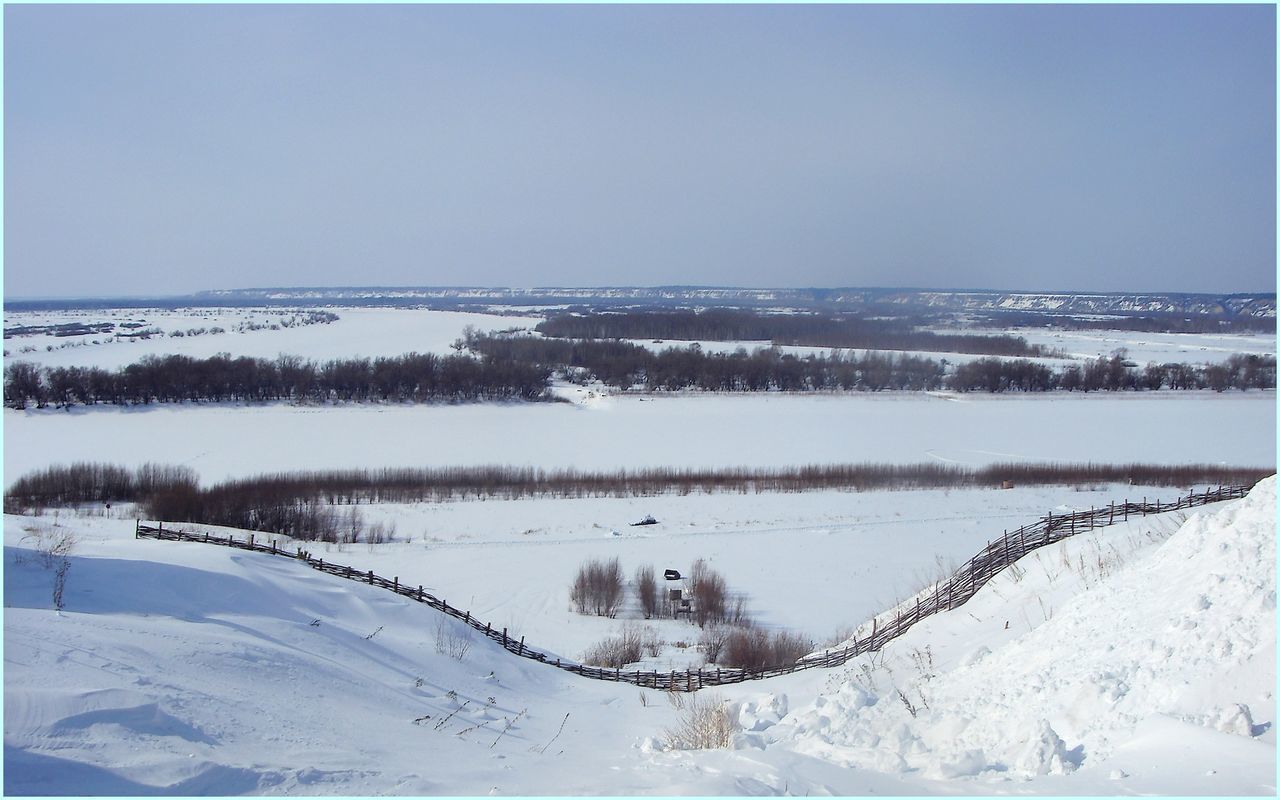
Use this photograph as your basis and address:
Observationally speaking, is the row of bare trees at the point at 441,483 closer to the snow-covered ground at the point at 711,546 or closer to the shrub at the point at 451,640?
the snow-covered ground at the point at 711,546

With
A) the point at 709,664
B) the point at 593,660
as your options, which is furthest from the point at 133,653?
the point at 709,664

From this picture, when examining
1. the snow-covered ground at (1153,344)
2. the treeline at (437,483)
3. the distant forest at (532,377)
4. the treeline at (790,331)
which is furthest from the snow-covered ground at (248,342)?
the snow-covered ground at (1153,344)

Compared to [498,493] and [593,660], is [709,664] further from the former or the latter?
[498,493]

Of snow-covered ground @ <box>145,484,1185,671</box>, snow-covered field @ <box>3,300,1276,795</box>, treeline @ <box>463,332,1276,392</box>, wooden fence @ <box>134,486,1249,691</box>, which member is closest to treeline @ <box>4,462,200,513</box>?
snow-covered field @ <box>3,300,1276,795</box>

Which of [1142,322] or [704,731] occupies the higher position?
[1142,322]

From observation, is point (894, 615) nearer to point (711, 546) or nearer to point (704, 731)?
point (704, 731)

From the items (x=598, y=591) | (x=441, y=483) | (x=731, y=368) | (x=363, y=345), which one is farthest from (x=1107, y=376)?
(x=363, y=345)
